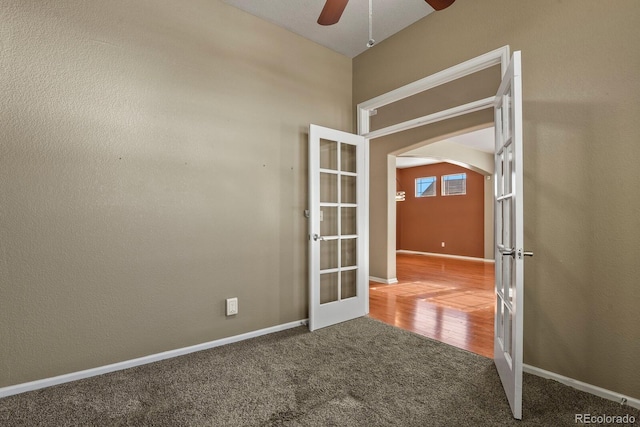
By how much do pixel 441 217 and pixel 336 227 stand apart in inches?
249

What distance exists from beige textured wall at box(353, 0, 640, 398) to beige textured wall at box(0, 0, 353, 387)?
1.95 meters

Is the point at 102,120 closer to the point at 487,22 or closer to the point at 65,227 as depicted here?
the point at 65,227

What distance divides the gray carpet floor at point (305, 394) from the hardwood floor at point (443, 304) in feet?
1.56

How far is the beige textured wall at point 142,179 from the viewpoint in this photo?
197 cm

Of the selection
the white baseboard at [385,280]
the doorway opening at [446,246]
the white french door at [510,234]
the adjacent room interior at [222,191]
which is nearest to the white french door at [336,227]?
the adjacent room interior at [222,191]

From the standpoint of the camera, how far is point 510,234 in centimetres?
195

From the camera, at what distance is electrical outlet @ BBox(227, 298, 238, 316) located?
2.72 m

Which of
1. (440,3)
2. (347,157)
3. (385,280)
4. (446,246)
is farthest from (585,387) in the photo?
(446,246)

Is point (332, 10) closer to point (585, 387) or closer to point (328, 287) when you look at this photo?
point (328, 287)

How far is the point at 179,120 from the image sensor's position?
2.50 meters

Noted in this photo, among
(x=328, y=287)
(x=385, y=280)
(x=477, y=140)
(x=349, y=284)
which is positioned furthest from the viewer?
(x=477, y=140)

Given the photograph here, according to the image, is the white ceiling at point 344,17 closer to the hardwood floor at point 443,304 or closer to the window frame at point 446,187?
the hardwood floor at point 443,304

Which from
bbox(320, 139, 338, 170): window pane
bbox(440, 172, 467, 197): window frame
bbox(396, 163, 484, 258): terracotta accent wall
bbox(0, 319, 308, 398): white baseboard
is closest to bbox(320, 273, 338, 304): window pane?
bbox(0, 319, 308, 398): white baseboard

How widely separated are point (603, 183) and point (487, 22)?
4.79ft
